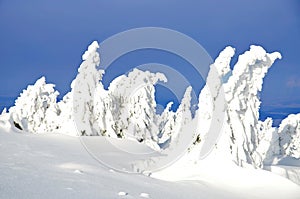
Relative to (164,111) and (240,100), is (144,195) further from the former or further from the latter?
(164,111)

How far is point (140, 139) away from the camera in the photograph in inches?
1451

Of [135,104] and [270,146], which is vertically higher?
[135,104]

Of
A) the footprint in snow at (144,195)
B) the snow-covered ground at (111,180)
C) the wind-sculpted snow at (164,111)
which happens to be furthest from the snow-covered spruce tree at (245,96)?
the footprint in snow at (144,195)

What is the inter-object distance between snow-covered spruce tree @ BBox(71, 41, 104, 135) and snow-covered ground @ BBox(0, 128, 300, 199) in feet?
32.1

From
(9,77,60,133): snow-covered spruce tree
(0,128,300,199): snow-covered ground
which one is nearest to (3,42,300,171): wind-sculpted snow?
(9,77,60,133): snow-covered spruce tree

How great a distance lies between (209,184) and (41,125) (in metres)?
27.9

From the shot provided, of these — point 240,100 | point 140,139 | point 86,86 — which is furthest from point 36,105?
point 240,100

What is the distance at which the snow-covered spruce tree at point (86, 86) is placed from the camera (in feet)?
91.1

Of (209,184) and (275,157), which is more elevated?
(275,157)

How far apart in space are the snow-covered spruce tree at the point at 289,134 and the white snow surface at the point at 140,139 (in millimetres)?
113

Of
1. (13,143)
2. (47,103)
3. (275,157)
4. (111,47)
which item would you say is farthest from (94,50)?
(275,157)

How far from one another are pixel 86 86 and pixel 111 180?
773 inches

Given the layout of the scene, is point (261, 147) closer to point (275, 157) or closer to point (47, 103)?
point (275, 157)

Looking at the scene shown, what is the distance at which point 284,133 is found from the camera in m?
34.2
